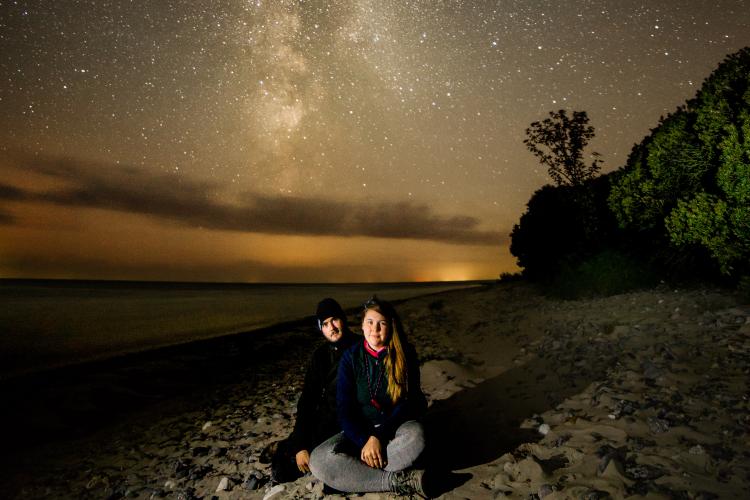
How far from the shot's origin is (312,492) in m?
4.45

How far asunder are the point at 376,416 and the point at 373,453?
41 cm

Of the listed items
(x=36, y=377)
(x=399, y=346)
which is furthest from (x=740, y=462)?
(x=36, y=377)

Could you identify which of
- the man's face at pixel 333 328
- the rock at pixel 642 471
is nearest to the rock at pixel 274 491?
the man's face at pixel 333 328

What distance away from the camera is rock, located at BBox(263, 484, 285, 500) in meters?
4.54

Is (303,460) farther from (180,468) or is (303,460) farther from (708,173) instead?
(708,173)

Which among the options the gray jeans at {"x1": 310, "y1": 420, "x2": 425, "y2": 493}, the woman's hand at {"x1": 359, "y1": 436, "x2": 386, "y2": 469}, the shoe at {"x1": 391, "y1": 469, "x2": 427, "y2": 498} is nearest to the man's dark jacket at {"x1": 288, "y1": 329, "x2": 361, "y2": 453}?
the gray jeans at {"x1": 310, "y1": 420, "x2": 425, "y2": 493}

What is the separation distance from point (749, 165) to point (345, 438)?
412 inches

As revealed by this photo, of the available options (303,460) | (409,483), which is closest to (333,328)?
(303,460)

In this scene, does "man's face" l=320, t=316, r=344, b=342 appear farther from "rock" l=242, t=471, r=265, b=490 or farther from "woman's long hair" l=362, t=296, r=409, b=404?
"rock" l=242, t=471, r=265, b=490

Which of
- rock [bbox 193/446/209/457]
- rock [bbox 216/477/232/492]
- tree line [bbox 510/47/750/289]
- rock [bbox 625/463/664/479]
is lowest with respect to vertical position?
rock [bbox 193/446/209/457]

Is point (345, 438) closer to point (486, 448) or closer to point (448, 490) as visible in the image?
point (448, 490)

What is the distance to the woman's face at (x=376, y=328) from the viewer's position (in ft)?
14.3

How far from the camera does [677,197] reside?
461 inches

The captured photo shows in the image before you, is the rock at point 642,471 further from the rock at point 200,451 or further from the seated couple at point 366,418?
the rock at point 200,451
